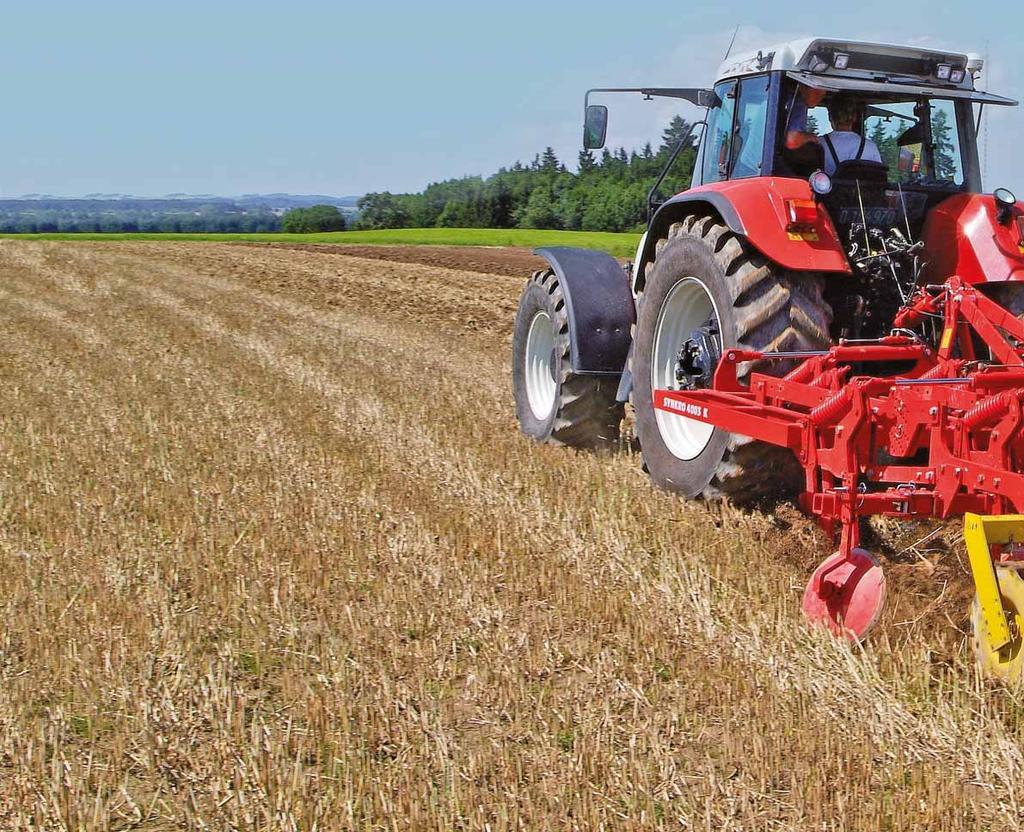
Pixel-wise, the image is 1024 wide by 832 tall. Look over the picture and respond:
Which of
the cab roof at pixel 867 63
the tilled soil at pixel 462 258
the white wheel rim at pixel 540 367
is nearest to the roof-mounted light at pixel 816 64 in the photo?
the cab roof at pixel 867 63

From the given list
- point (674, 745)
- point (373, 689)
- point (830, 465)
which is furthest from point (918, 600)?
point (373, 689)

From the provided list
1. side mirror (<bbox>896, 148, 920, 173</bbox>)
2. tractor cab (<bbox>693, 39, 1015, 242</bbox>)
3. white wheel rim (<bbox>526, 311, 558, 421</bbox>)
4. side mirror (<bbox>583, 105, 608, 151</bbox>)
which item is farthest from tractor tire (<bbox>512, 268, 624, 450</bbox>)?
side mirror (<bbox>896, 148, 920, 173</bbox>)

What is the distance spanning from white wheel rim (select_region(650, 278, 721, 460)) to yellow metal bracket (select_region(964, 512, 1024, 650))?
2006 mm

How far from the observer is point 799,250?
423 centimetres

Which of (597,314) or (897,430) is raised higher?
(597,314)

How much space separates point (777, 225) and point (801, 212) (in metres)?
0.10

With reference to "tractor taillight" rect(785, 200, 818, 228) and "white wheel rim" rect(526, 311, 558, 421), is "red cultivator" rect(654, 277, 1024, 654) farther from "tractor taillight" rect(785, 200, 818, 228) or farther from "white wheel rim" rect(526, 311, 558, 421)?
"white wheel rim" rect(526, 311, 558, 421)

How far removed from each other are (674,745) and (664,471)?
225 centimetres

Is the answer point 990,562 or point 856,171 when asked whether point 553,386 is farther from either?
point 990,562

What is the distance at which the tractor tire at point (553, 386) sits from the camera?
615 cm

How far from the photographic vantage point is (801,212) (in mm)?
4250

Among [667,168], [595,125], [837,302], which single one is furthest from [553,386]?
[837,302]

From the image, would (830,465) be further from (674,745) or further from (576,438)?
(576,438)

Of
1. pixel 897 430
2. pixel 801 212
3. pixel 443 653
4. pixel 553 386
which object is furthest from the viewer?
pixel 553 386
